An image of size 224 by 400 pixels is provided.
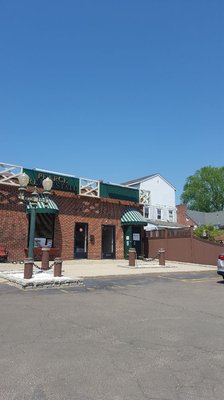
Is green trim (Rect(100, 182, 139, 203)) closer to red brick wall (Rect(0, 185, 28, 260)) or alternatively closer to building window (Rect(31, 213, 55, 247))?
building window (Rect(31, 213, 55, 247))

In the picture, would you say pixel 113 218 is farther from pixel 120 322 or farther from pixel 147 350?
pixel 147 350

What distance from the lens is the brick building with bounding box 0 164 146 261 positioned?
22.8 m

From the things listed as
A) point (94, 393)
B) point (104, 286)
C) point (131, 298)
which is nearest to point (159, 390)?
point (94, 393)

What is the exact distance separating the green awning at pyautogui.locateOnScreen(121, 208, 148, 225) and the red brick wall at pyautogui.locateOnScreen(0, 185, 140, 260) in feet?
1.09

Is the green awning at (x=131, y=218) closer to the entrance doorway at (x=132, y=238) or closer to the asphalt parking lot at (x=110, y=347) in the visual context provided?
the entrance doorway at (x=132, y=238)

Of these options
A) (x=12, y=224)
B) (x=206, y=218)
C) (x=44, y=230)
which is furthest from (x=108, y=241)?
(x=206, y=218)

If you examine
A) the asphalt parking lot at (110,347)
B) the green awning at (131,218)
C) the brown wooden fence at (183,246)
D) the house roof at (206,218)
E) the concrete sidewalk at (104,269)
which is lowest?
the asphalt parking lot at (110,347)

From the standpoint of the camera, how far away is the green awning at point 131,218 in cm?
2751

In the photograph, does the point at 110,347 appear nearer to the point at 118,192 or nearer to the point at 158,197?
the point at 118,192

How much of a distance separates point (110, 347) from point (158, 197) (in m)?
40.6

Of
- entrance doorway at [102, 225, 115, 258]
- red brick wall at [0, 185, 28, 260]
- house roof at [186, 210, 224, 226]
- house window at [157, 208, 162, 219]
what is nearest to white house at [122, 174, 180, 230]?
house window at [157, 208, 162, 219]

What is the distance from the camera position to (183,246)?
27594mm

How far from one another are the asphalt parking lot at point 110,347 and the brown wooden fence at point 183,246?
15387 millimetres

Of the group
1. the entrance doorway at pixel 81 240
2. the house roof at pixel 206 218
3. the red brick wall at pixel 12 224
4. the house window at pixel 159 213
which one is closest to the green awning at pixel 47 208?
the red brick wall at pixel 12 224
